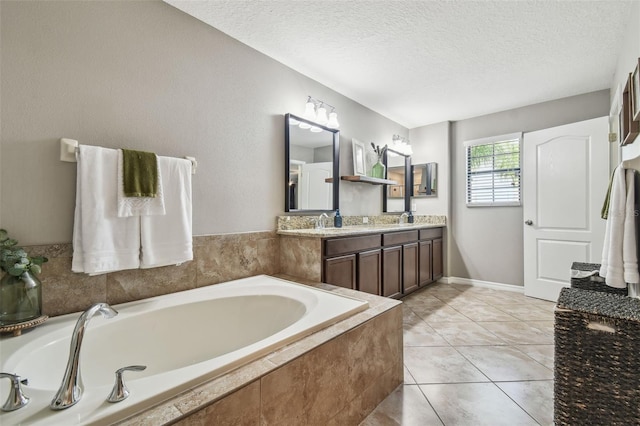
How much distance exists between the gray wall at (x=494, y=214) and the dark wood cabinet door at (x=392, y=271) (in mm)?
1462

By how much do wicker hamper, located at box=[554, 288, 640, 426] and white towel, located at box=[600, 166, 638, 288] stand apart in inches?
13.8

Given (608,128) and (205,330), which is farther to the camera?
(608,128)

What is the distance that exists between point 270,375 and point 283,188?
1.73 m

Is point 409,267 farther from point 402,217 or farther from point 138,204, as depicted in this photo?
point 138,204

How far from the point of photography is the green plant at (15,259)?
1.21m

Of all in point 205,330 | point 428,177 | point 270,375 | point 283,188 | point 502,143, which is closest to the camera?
point 270,375

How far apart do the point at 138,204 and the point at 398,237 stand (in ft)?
7.79

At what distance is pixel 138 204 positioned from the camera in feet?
5.17

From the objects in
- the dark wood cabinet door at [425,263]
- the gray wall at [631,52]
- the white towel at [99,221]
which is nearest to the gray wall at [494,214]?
the dark wood cabinet door at [425,263]

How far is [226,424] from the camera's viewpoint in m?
0.86

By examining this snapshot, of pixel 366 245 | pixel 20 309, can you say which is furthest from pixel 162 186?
pixel 366 245

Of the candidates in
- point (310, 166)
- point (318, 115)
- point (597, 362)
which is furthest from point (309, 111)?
point (597, 362)

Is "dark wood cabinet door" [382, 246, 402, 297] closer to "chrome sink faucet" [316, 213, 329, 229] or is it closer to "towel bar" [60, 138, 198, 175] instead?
"chrome sink faucet" [316, 213, 329, 229]

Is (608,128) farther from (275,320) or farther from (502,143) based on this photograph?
(275,320)
